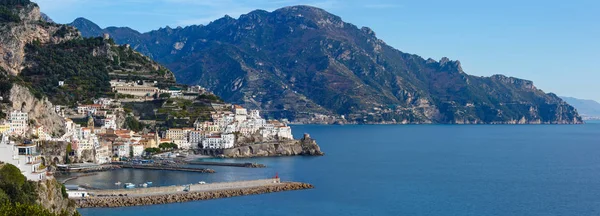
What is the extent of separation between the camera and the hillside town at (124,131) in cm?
7862

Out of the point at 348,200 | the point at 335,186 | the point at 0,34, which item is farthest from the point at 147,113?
the point at 348,200

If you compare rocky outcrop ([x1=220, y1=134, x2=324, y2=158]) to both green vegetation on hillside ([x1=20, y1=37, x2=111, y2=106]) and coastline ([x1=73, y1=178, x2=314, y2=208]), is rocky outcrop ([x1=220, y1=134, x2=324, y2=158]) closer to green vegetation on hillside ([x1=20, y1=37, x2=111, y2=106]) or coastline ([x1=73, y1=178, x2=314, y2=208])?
green vegetation on hillside ([x1=20, y1=37, x2=111, y2=106])

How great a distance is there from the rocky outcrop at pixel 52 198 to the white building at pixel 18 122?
2939 cm

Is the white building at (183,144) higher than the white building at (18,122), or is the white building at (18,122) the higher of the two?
the white building at (18,122)

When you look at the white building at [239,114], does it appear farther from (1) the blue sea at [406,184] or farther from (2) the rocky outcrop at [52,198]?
(2) the rocky outcrop at [52,198]

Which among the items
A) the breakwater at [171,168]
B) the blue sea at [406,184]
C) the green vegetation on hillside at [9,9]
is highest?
the green vegetation on hillside at [9,9]

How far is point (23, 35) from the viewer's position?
380ft

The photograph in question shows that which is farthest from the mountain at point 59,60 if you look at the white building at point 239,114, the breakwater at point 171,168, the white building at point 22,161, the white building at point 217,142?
the white building at point 22,161

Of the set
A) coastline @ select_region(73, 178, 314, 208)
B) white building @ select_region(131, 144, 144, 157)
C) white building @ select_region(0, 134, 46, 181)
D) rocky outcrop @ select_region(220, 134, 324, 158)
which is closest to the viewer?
white building @ select_region(0, 134, 46, 181)

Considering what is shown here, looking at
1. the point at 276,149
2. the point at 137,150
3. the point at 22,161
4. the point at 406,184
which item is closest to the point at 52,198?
the point at 22,161

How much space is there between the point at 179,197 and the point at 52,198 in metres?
14.2

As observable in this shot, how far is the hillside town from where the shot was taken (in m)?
78.6

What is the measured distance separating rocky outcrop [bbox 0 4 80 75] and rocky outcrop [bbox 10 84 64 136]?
82.0 ft

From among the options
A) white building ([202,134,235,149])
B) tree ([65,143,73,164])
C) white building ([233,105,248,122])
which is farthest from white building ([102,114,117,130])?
white building ([233,105,248,122])
